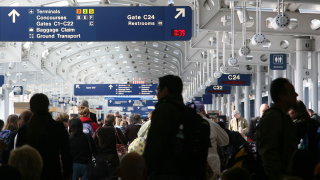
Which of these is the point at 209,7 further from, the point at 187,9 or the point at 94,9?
the point at 94,9

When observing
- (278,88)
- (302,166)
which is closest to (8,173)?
(302,166)

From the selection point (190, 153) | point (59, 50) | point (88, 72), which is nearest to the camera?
point (190, 153)

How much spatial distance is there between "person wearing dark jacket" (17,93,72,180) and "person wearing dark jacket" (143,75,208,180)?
4.25ft

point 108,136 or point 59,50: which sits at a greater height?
point 59,50

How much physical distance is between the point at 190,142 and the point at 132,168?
0.51m

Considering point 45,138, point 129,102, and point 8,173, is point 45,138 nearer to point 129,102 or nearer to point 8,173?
point 8,173

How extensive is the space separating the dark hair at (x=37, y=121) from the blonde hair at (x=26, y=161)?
1.00 meters

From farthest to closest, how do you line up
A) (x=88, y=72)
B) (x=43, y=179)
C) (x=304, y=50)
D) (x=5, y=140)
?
(x=88, y=72) → (x=304, y=50) → (x=5, y=140) → (x=43, y=179)

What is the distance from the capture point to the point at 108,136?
22.2ft

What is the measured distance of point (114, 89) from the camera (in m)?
29.1

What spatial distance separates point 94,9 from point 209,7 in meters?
3.07

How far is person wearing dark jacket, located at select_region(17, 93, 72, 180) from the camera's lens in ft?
12.0

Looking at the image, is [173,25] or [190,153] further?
[173,25]

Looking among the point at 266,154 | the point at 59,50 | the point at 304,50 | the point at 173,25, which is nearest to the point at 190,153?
the point at 266,154
